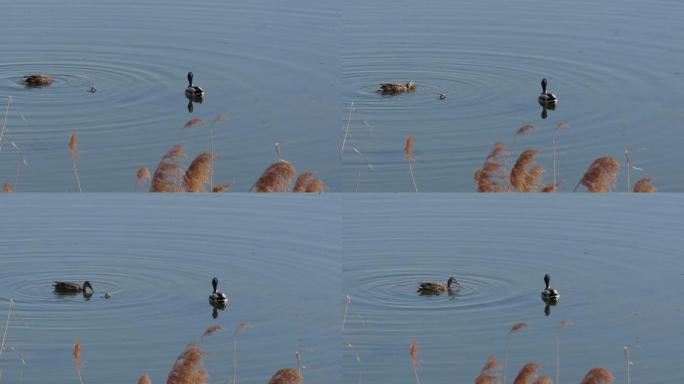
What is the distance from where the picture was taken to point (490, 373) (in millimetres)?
8312

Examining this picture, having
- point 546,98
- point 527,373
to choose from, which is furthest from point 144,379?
point 546,98

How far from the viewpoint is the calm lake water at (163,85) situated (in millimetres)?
9000

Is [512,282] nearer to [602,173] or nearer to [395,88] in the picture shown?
[602,173]

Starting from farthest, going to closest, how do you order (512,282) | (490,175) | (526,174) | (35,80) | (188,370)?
(35,80) → (512,282) → (490,175) → (526,174) → (188,370)

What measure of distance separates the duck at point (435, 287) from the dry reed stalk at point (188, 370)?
129cm

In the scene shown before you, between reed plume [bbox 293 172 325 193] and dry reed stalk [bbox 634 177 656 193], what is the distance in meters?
1.72

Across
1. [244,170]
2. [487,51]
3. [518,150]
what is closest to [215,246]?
[244,170]

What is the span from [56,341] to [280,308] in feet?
4.07

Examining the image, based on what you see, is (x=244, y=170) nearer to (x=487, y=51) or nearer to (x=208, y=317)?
(x=208, y=317)

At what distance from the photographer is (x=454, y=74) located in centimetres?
1032

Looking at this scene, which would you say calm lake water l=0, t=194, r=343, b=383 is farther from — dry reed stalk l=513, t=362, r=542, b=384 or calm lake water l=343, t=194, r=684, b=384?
dry reed stalk l=513, t=362, r=542, b=384

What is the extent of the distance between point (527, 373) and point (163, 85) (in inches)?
131

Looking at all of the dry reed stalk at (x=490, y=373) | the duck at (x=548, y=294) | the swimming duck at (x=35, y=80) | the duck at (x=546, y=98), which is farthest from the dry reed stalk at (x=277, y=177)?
the swimming duck at (x=35, y=80)

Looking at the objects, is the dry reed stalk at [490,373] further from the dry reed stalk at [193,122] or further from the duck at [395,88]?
the dry reed stalk at [193,122]
